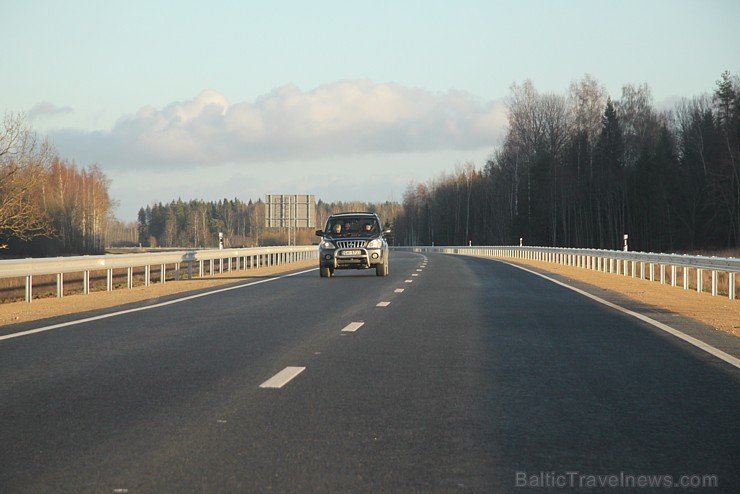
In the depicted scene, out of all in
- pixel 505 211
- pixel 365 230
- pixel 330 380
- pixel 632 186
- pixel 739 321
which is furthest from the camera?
pixel 505 211

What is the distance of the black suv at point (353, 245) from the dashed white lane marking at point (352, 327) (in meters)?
14.2

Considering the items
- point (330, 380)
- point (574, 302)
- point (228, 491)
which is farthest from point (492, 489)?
point (574, 302)

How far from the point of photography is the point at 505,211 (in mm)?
129250

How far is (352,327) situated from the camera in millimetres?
12617

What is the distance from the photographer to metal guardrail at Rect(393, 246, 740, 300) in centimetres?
2070

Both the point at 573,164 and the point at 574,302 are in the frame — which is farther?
the point at 573,164

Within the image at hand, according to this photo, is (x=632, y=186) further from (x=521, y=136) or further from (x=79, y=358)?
(x=79, y=358)

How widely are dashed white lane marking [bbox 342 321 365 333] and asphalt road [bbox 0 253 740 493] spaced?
0.11 m

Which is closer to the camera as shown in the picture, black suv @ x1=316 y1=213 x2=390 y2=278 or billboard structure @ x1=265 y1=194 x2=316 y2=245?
black suv @ x1=316 y1=213 x2=390 y2=278

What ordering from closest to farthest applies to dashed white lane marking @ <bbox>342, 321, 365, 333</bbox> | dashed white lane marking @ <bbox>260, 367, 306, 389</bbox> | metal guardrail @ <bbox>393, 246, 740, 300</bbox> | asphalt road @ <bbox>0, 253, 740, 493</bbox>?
asphalt road @ <bbox>0, 253, 740, 493</bbox>, dashed white lane marking @ <bbox>260, 367, 306, 389</bbox>, dashed white lane marking @ <bbox>342, 321, 365, 333</bbox>, metal guardrail @ <bbox>393, 246, 740, 300</bbox>

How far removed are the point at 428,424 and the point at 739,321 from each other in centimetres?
945

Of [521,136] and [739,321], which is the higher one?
[521,136]

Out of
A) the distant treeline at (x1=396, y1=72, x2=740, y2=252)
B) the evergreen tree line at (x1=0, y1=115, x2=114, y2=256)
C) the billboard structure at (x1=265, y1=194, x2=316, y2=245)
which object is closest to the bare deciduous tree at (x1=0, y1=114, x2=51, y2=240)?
the evergreen tree line at (x1=0, y1=115, x2=114, y2=256)

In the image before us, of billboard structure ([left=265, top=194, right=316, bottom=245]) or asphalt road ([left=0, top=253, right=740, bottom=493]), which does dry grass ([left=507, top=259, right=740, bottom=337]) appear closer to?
asphalt road ([left=0, top=253, right=740, bottom=493])
